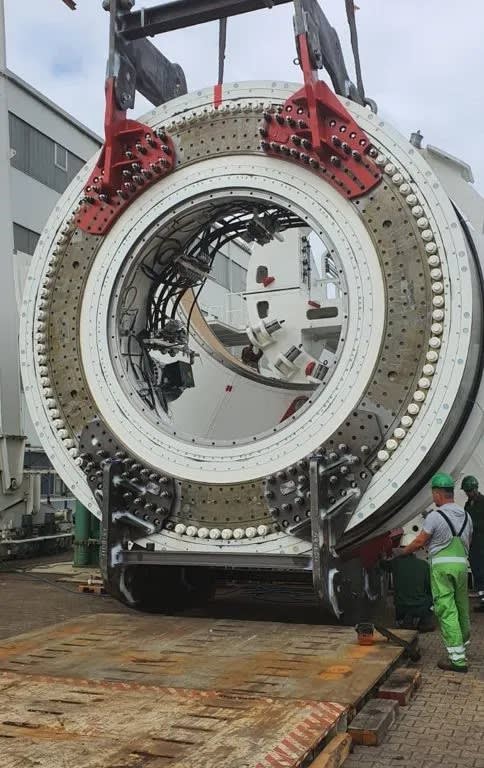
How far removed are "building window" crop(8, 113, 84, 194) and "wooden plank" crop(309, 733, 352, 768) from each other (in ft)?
48.0

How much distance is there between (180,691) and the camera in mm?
4367

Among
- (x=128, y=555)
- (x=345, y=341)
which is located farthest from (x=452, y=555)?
(x=128, y=555)

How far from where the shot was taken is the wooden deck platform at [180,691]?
3443mm

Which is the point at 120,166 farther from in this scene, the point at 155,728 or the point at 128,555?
the point at 155,728

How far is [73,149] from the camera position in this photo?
1875 centimetres

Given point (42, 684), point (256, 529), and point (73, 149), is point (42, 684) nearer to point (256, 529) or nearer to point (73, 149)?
point (256, 529)

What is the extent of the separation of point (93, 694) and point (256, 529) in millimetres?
2382

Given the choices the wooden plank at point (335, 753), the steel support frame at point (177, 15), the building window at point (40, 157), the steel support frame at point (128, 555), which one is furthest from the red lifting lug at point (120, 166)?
the building window at point (40, 157)

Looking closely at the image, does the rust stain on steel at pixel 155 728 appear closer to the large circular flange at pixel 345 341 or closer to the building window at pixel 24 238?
the large circular flange at pixel 345 341

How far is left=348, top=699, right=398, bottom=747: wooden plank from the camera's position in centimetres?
391

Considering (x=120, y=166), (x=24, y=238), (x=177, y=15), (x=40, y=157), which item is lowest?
(x=120, y=166)

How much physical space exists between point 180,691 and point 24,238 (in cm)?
1436

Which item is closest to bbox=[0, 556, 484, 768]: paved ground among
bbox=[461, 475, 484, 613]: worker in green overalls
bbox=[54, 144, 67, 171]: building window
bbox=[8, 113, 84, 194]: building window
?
bbox=[461, 475, 484, 613]: worker in green overalls

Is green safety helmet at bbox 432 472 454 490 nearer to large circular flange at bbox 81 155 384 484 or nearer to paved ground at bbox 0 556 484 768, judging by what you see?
large circular flange at bbox 81 155 384 484
